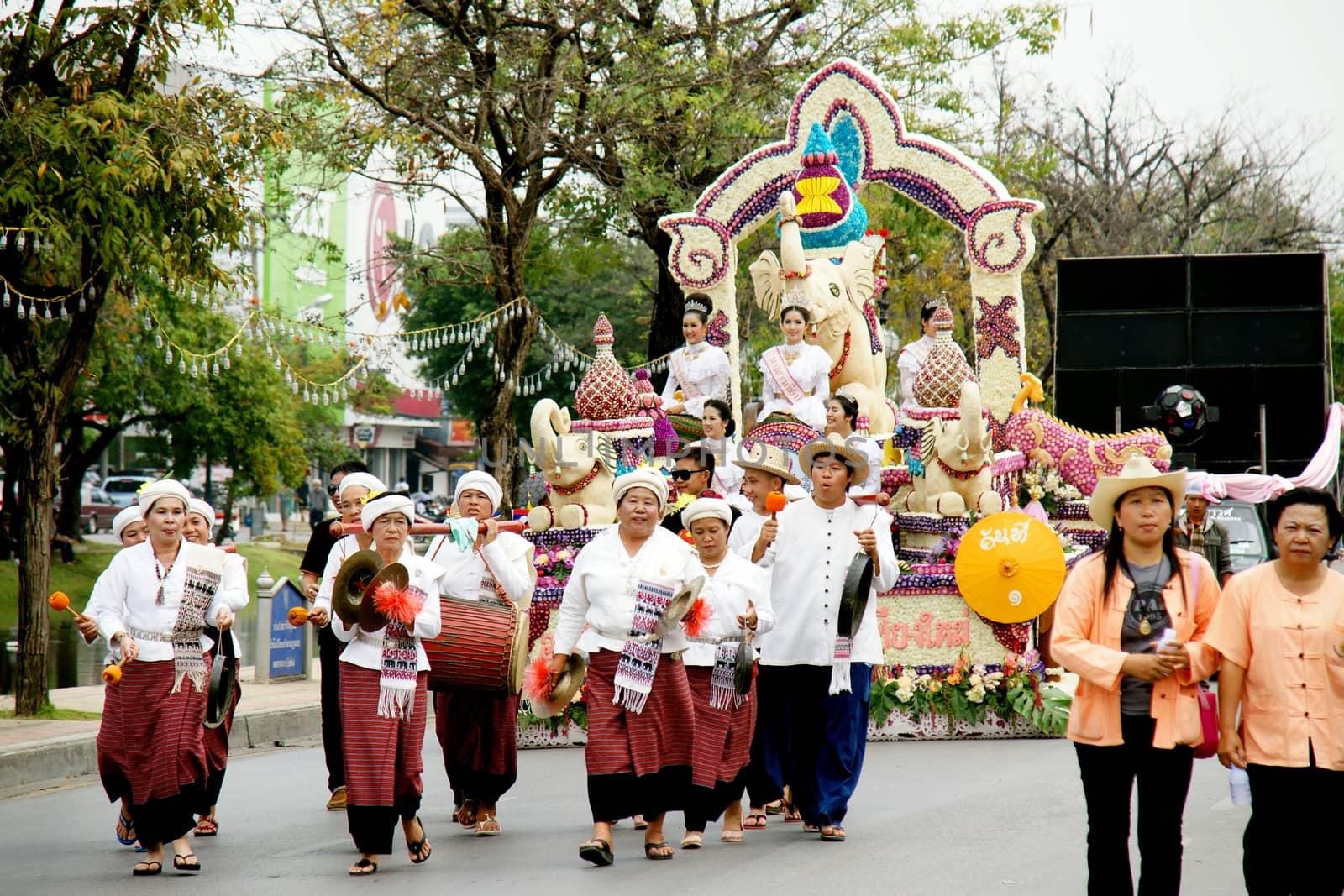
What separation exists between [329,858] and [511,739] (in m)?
1.12

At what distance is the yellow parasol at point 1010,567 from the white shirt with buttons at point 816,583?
10.7ft

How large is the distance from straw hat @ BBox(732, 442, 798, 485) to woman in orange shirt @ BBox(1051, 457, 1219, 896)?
2891 millimetres

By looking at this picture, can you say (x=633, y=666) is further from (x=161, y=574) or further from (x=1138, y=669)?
(x=1138, y=669)

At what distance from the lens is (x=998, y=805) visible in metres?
8.58

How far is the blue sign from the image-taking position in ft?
47.9

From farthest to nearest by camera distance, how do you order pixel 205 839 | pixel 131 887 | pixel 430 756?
pixel 430 756, pixel 205 839, pixel 131 887

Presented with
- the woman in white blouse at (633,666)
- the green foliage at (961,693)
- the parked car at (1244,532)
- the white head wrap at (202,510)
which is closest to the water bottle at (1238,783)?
the woman in white blouse at (633,666)

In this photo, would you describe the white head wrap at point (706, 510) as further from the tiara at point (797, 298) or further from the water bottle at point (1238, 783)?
the tiara at point (797, 298)

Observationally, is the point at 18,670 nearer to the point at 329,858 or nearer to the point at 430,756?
the point at 430,756

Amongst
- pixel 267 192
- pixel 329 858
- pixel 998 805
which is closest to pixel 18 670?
pixel 329 858

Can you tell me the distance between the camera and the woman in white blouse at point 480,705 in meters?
8.23

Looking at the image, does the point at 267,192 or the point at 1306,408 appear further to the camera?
the point at 267,192

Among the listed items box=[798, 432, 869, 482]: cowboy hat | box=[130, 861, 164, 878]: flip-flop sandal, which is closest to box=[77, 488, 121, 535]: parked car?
box=[130, 861, 164, 878]: flip-flop sandal

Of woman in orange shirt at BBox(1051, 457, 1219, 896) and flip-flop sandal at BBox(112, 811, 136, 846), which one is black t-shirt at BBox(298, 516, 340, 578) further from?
woman in orange shirt at BBox(1051, 457, 1219, 896)
